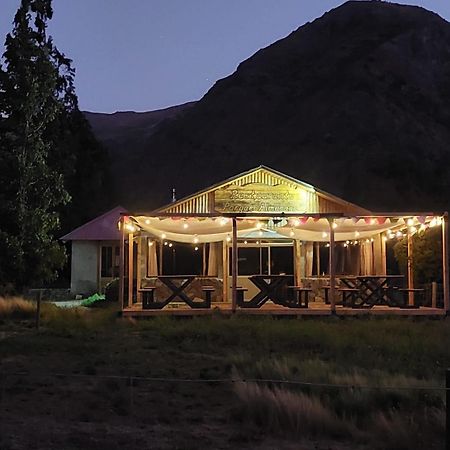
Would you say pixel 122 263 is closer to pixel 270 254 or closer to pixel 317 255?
pixel 270 254

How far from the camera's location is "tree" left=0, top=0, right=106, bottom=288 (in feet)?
46.3

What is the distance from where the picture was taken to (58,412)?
5797 mm

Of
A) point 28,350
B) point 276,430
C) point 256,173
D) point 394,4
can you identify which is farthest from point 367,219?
point 394,4

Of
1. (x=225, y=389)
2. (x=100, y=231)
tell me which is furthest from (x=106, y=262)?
(x=225, y=389)

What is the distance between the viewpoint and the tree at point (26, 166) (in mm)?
14102

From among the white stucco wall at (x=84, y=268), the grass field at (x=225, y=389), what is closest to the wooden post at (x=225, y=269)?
the grass field at (x=225, y=389)

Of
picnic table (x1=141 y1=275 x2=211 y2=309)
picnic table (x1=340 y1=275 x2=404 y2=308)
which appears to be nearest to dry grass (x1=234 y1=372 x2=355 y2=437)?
picnic table (x1=141 y1=275 x2=211 y2=309)

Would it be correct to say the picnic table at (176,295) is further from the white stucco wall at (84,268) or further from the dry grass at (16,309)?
the white stucco wall at (84,268)

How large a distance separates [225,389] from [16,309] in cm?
832

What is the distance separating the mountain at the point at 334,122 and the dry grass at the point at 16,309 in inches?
1020

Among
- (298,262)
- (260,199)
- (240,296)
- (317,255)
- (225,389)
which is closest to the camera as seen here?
(225,389)

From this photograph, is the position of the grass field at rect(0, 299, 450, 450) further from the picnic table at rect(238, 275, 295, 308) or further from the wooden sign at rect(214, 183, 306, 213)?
the wooden sign at rect(214, 183, 306, 213)

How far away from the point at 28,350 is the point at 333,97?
4725 cm

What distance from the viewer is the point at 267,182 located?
667 inches
